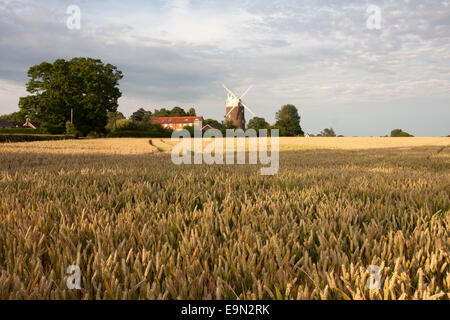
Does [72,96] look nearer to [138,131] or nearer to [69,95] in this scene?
[69,95]

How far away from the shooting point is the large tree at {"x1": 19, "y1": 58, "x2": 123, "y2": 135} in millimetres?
45844

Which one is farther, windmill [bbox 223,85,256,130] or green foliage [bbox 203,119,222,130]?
green foliage [bbox 203,119,222,130]

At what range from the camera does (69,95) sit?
47312 millimetres

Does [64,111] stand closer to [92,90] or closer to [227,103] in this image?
[92,90]

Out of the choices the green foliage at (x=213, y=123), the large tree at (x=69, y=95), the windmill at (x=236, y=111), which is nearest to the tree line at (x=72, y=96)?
the large tree at (x=69, y=95)

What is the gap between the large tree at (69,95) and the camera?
4584cm

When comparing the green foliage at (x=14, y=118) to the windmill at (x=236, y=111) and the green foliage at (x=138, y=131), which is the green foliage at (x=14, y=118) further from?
the windmill at (x=236, y=111)

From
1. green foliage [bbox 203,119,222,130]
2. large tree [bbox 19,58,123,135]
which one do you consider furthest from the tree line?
green foliage [bbox 203,119,222,130]

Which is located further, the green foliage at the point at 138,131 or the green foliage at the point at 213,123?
the green foliage at the point at 213,123

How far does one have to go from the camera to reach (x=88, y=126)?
50375 mm

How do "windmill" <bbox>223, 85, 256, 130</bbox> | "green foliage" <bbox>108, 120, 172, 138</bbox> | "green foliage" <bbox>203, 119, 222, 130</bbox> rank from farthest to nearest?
"green foliage" <bbox>203, 119, 222, 130</bbox> → "windmill" <bbox>223, 85, 256, 130</bbox> → "green foliage" <bbox>108, 120, 172, 138</bbox>

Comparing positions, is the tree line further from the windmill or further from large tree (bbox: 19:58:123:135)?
the windmill

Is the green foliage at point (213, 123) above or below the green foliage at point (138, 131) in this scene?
above

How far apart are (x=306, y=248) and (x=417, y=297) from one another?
50 cm
